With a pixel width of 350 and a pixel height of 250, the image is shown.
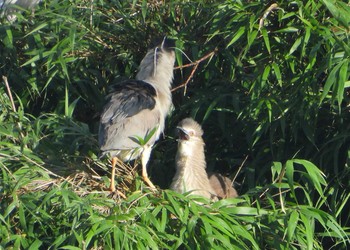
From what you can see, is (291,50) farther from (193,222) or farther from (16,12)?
(16,12)

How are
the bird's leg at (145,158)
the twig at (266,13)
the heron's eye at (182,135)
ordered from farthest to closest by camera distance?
the heron's eye at (182,135), the bird's leg at (145,158), the twig at (266,13)

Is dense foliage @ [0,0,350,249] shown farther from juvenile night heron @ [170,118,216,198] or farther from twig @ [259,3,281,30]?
juvenile night heron @ [170,118,216,198]

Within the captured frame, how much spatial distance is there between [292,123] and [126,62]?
1286mm

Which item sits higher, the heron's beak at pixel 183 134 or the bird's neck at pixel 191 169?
the heron's beak at pixel 183 134

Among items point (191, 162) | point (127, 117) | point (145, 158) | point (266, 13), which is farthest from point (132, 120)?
point (266, 13)

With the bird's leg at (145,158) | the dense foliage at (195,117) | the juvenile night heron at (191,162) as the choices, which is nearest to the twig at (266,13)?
the dense foliage at (195,117)

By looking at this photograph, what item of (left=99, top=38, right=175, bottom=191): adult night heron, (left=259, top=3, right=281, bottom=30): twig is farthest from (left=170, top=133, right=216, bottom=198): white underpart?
(left=259, top=3, right=281, bottom=30): twig

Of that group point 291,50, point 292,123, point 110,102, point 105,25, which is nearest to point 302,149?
point 292,123

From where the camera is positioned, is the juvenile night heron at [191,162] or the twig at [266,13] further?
the juvenile night heron at [191,162]

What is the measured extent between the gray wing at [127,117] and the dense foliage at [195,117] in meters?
0.18

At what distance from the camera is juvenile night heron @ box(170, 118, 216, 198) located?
586 centimetres

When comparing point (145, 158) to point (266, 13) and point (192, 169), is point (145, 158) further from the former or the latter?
point (266, 13)

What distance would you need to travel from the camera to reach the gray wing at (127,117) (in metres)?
5.77

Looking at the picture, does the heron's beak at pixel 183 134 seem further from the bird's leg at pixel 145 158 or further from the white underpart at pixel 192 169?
the bird's leg at pixel 145 158
